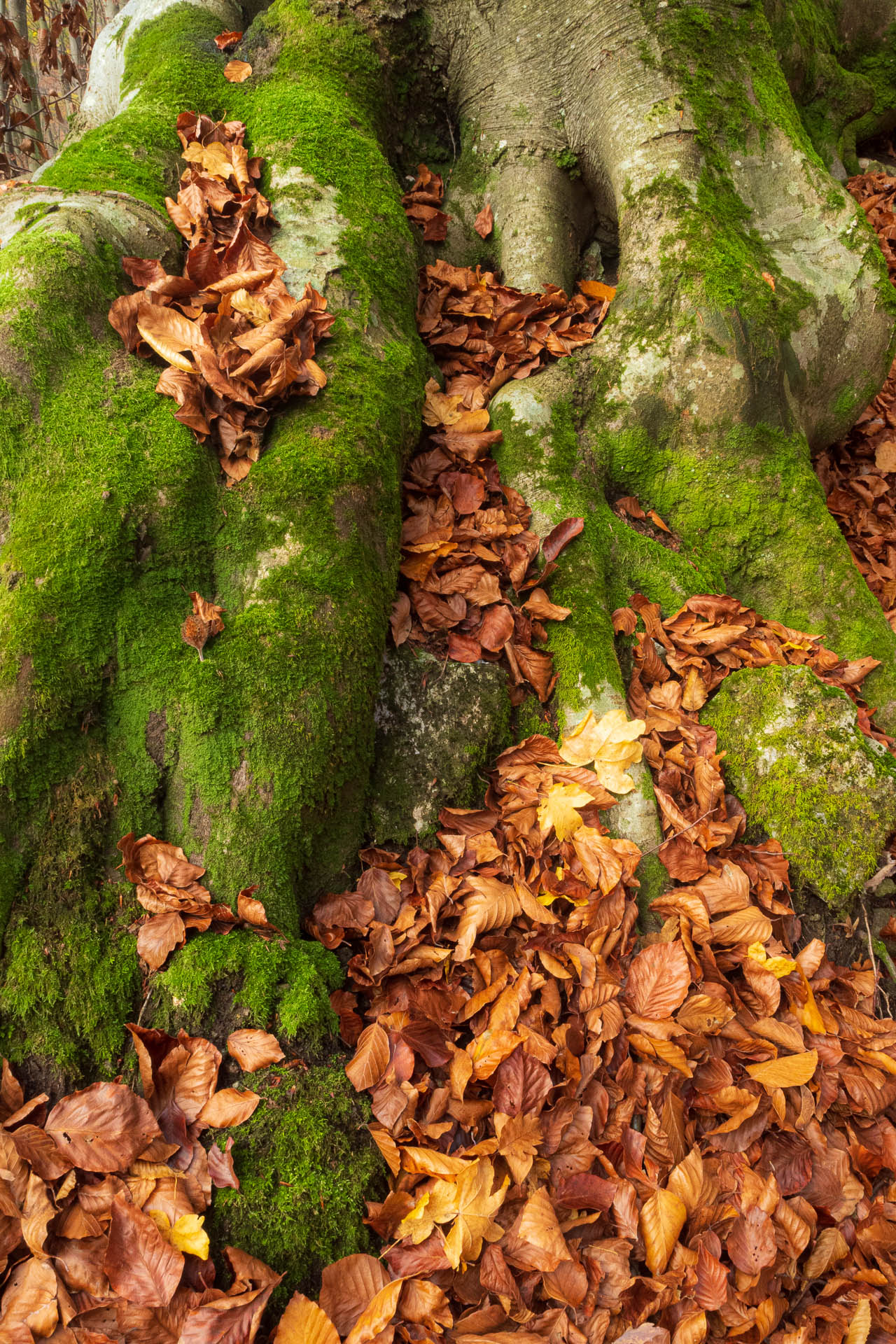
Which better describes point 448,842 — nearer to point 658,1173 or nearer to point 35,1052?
point 658,1173

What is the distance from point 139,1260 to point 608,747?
174 cm

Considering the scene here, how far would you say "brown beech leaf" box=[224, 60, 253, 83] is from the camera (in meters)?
3.47

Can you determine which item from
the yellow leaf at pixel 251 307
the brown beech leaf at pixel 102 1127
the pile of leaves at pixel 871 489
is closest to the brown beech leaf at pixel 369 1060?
the brown beech leaf at pixel 102 1127

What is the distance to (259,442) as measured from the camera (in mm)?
2363

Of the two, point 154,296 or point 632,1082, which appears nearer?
point 632,1082

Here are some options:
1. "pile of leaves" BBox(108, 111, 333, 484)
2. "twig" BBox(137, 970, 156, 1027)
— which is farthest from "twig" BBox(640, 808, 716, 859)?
"pile of leaves" BBox(108, 111, 333, 484)

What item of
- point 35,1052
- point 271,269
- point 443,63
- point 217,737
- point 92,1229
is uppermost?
point 443,63

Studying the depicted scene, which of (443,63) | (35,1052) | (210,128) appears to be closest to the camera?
(35,1052)

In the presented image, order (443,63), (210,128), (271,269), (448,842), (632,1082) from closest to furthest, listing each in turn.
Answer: (632,1082) → (448,842) → (271,269) → (210,128) → (443,63)

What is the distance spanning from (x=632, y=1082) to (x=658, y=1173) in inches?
7.7

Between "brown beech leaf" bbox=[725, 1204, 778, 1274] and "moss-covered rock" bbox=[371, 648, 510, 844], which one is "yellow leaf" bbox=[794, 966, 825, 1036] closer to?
"brown beech leaf" bbox=[725, 1204, 778, 1274]

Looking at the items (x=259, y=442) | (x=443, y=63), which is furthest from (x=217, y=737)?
(x=443, y=63)

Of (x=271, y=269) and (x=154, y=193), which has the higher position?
(x=154, y=193)

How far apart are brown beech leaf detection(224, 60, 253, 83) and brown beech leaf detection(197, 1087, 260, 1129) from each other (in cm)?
414
